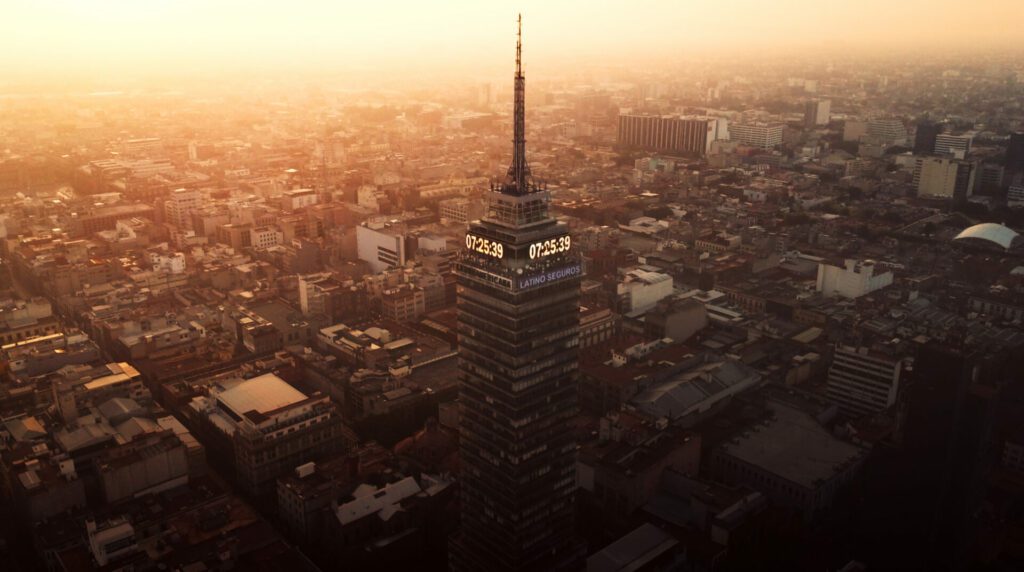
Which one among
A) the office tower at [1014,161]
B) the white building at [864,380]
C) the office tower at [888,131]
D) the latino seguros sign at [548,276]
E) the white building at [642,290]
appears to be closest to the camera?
the latino seguros sign at [548,276]

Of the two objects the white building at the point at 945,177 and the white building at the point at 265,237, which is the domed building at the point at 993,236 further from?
the white building at the point at 265,237

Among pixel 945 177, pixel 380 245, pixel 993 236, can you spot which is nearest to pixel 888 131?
pixel 945 177

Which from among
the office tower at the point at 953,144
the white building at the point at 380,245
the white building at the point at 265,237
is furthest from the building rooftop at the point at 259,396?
the office tower at the point at 953,144

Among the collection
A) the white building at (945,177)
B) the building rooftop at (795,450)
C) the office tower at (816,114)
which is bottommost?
the building rooftop at (795,450)

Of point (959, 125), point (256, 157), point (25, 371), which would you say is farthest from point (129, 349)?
point (959, 125)

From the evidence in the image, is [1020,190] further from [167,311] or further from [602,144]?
[167,311]

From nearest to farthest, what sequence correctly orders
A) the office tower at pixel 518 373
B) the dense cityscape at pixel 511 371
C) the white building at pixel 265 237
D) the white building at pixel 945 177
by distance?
the office tower at pixel 518 373 < the dense cityscape at pixel 511 371 < the white building at pixel 265 237 < the white building at pixel 945 177
